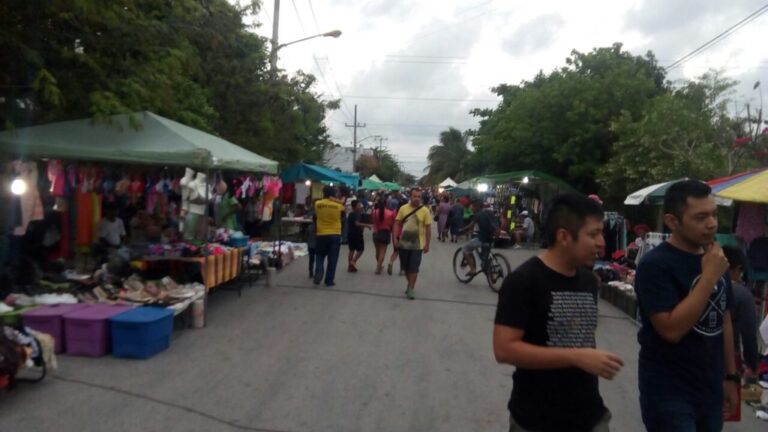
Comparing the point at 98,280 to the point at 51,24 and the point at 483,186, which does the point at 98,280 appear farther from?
the point at 483,186

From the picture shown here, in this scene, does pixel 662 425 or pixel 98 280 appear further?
pixel 98 280

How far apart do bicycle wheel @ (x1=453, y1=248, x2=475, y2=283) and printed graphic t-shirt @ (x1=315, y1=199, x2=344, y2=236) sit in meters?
3.11

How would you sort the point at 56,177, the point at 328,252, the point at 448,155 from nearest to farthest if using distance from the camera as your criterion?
1. the point at 56,177
2. the point at 328,252
3. the point at 448,155

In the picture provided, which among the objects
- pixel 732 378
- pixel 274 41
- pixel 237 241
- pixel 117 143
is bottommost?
pixel 237 241

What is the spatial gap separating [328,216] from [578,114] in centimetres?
1684

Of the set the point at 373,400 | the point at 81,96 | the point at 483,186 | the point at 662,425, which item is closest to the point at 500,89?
the point at 483,186

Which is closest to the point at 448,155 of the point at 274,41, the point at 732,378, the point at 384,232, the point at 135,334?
the point at 274,41

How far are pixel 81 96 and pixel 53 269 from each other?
8.48 ft

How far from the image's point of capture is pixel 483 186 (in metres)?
30.0

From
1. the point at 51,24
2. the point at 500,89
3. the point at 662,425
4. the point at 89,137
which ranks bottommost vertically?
the point at 662,425

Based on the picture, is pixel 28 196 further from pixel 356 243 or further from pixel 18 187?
pixel 356 243

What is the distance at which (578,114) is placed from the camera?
2650 centimetres

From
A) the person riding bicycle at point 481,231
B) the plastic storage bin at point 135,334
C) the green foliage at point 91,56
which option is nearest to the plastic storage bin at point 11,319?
the plastic storage bin at point 135,334

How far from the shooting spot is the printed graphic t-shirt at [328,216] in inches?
488
